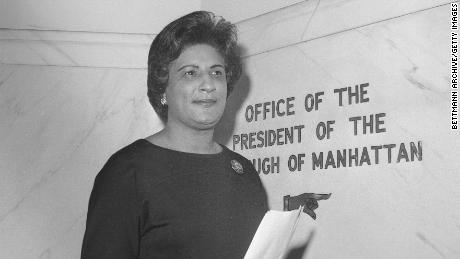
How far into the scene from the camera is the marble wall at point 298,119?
2.55m

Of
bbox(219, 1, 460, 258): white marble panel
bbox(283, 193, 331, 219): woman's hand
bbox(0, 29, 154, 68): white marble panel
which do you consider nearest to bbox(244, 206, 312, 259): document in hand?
bbox(283, 193, 331, 219): woman's hand

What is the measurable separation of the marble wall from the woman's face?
0.62 m

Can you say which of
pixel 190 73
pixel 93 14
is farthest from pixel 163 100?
pixel 93 14

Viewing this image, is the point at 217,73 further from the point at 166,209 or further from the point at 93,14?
the point at 93,14

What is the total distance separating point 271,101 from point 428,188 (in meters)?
0.86

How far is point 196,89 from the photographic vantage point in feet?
7.78

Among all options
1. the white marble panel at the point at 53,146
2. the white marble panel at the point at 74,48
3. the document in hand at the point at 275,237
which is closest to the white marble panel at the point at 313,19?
the white marble panel at the point at 74,48

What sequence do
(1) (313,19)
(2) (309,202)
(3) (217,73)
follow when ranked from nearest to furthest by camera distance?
(2) (309,202) < (3) (217,73) < (1) (313,19)

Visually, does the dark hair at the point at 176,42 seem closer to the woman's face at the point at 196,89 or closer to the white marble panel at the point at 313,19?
the woman's face at the point at 196,89

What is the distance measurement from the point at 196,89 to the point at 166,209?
1.28 feet

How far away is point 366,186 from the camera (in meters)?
2.73

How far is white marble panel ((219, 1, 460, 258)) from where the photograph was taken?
2.50 meters

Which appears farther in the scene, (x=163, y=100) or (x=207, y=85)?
(x=163, y=100)

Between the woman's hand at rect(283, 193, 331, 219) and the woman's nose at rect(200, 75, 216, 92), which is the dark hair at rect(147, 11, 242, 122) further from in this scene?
the woman's hand at rect(283, 193, 331, 219)
